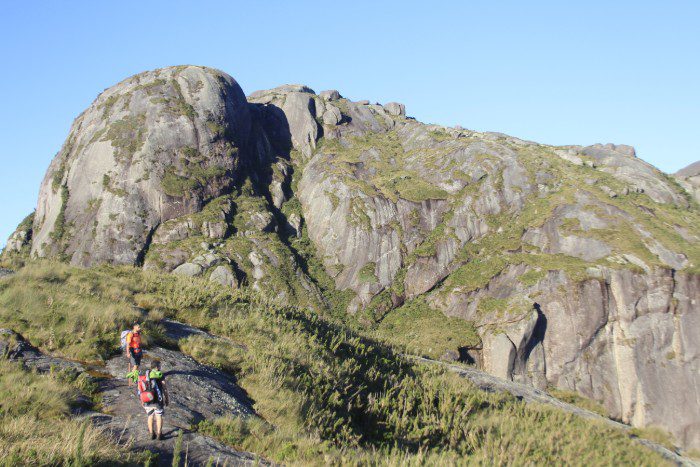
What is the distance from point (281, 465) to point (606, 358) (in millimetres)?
45168

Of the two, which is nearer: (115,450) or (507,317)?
(115,450)

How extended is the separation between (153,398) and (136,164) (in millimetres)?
56912

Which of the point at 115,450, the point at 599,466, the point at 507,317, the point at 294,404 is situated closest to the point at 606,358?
the point at 507,317

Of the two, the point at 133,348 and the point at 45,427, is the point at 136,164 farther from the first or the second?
the point at 45,427

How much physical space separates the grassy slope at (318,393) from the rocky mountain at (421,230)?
32.5 m

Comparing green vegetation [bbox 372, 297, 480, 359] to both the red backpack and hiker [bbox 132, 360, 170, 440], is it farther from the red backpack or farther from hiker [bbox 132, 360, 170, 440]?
the red backpack

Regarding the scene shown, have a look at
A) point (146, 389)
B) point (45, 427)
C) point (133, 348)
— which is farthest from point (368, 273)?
point (45, 427)

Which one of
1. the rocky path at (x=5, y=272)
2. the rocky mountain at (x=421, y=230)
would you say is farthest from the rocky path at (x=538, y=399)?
the rocky mountain at (x=421, y=230)

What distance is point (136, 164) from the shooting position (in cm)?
5597

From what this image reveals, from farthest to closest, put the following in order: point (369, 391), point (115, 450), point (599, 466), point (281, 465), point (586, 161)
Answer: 1. point (586, 161)
2. point (369, 391)
3. point (599, 466)
4. point (281, 465)
5. point (115, 450)

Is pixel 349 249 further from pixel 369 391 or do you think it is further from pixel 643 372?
pixel 369 391

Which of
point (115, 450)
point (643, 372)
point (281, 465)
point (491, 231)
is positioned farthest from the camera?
point (491, 231)

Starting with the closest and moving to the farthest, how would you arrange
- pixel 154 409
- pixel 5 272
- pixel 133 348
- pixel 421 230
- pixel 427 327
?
pixel 154 409, pixel 133 348, pixel 5 272, pixel 427 327, pixel 421 230

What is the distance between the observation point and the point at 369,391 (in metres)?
11.7
